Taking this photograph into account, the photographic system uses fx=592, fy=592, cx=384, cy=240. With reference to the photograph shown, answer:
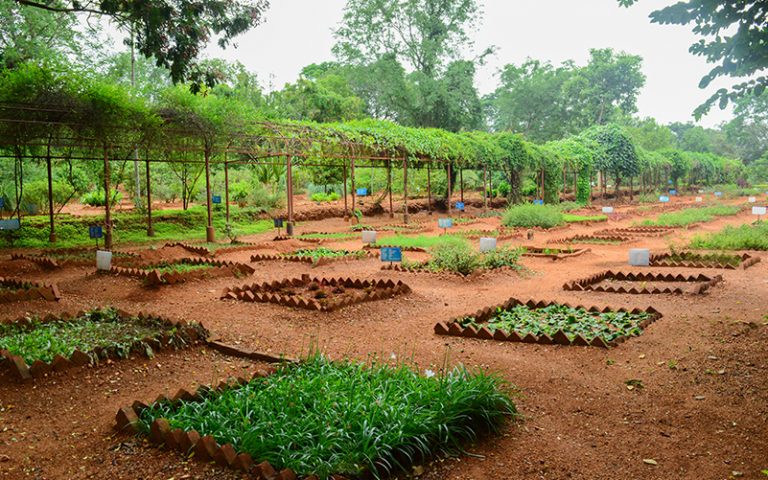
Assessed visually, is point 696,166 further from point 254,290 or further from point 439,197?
point 254,290

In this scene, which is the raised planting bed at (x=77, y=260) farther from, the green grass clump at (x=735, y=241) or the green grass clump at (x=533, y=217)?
the green grass clump at (x=533, y=217)

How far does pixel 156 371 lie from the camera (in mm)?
5379

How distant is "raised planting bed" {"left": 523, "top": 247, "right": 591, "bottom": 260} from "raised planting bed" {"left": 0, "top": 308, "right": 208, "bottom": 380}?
29.9ft

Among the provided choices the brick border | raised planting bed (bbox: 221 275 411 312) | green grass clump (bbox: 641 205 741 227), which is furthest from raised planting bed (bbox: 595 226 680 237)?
raised planting bed (bbox: 221 275 411 312)

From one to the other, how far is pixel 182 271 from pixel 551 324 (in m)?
6.36

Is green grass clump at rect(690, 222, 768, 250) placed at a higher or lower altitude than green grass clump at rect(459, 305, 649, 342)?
higher

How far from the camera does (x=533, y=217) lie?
67.5 ft

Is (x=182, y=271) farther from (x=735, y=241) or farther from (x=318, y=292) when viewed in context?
(x=735, y=241)

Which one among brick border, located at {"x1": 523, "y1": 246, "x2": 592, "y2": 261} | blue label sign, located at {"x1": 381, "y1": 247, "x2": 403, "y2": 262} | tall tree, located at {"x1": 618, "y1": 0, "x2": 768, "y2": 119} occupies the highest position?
tall tree, located at {"x1": 618, "y1": 0, "x2": 768, "y2": 119}

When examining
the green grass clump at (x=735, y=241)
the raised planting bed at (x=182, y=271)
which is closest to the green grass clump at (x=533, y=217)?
the green grass clump at (x=735, y=241)

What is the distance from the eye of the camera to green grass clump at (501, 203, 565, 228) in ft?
66.5

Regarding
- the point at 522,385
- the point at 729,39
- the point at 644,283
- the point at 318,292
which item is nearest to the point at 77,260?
the point at 318,292

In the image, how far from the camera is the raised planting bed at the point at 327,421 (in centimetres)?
337

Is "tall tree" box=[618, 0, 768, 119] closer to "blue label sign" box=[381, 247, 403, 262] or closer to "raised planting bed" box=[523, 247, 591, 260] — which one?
"blue label sign" box=[381, 247, 403, 262]
